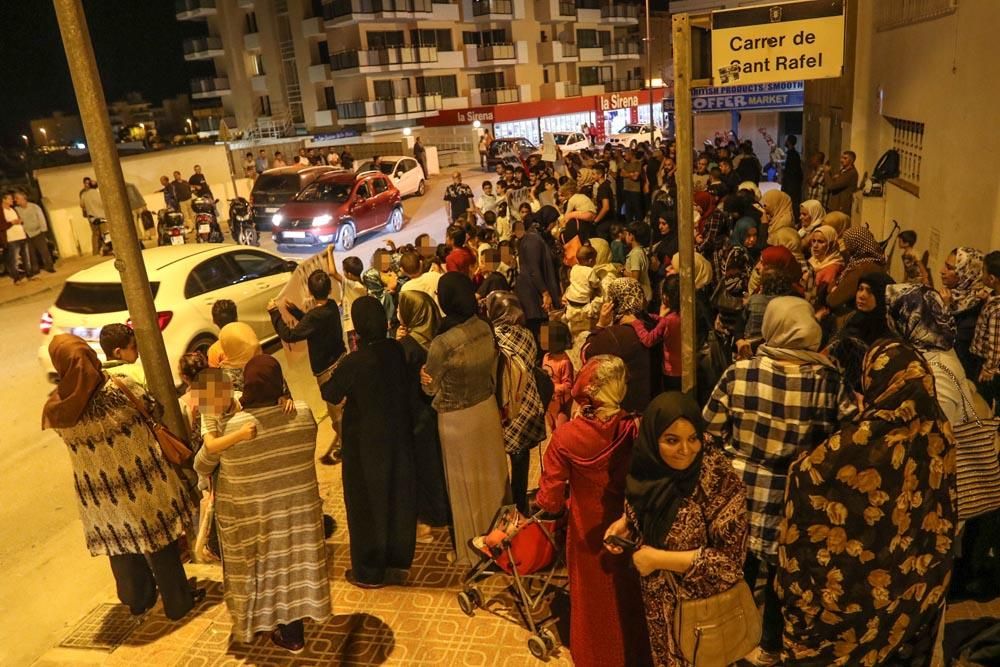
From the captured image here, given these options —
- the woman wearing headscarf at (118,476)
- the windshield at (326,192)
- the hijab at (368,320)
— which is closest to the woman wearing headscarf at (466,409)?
the hijab at (368,320)

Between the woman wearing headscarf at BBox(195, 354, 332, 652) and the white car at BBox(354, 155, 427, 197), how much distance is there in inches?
901

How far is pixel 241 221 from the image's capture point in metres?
19.3

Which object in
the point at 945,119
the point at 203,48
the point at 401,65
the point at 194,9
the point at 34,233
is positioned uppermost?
the point at 194,9

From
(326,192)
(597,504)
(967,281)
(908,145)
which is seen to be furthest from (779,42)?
(326,192)

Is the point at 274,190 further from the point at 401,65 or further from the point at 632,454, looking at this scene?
the point at 401,65

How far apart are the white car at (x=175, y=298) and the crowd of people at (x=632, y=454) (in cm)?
357

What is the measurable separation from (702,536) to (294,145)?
42188 millimetres

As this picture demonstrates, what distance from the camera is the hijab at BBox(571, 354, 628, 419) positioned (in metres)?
3.58

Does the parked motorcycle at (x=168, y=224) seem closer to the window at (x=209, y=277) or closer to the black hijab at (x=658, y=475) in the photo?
the window at (x=209, y=277)

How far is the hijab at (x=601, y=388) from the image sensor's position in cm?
358

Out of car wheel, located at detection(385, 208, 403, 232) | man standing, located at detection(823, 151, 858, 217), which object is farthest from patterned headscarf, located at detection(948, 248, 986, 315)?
car wheel, located at detection(385, 208, 403, 232)

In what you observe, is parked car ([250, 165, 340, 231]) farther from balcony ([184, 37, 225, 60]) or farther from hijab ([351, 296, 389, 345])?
balcony ([184, 37, 225, 60])

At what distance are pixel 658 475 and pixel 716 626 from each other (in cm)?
68

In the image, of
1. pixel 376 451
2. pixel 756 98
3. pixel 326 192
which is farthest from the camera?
pixel 756 98
